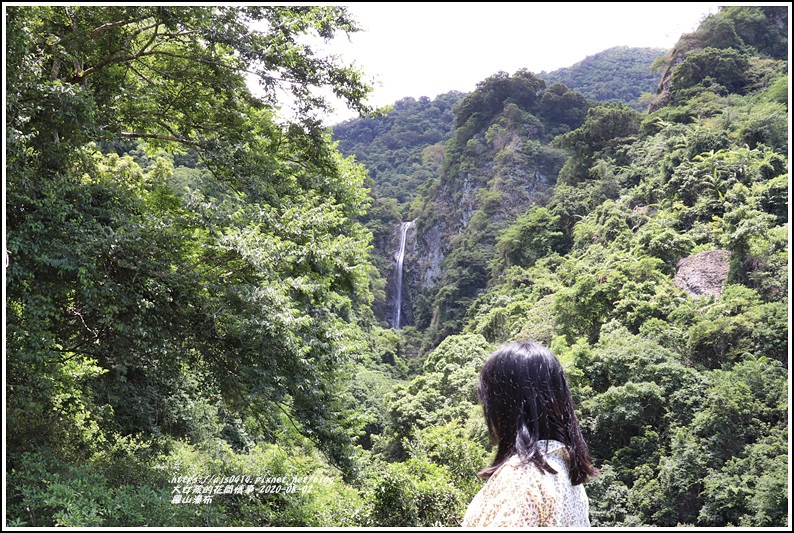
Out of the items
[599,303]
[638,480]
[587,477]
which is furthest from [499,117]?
[587,477]

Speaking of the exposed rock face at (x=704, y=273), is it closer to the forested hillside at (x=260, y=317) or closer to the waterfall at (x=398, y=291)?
the forested hillside at (x=260, y=317)

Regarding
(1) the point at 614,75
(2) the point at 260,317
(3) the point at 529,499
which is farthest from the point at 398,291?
(1) the point at 614,75

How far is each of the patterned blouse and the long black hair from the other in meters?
0.04

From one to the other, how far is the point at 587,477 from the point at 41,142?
4.98 meters

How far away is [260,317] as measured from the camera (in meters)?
5.25

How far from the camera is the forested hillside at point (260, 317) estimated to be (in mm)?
4340

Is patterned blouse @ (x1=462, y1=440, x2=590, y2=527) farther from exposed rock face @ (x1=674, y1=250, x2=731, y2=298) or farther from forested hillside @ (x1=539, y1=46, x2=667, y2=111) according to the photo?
forested hillside @ (x1=539, y1=46, x2=667, y2=111)

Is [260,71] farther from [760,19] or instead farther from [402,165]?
[402,165]

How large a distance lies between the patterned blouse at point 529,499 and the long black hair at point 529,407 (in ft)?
0.12

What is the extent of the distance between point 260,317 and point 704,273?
10.9 metres

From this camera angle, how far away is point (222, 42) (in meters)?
5.63

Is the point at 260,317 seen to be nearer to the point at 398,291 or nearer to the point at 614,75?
the point at 398,291

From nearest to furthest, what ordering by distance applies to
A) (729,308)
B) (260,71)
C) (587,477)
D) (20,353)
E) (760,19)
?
1. (587,477)
2. (20,353)
3. (260,71)
4. (729,308)
5. (760,19)

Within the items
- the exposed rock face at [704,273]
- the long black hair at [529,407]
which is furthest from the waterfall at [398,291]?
the long black hair at [529,407]
